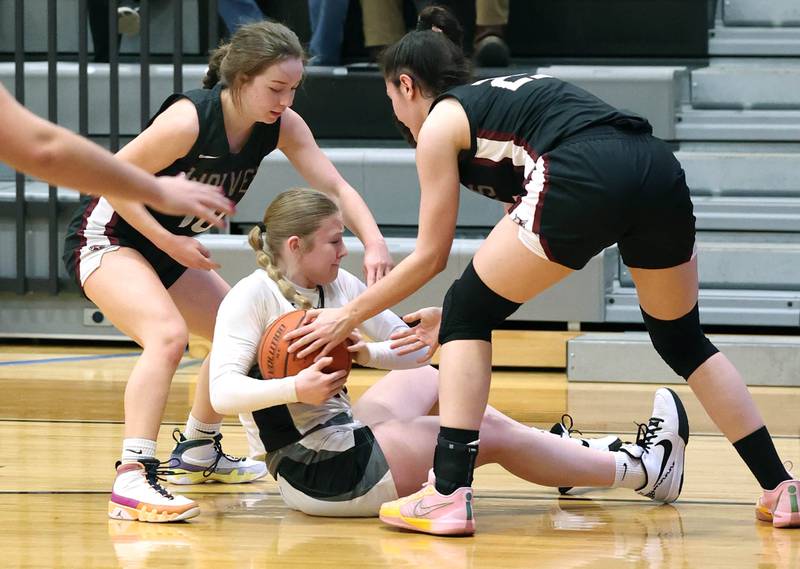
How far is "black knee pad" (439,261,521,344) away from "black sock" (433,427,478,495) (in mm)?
201

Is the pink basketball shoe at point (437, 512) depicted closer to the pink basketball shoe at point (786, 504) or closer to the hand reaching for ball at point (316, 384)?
the hand reaching for ball at point (316, 384)

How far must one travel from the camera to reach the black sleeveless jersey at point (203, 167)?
3057mm

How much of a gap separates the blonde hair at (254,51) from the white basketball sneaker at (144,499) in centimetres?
90

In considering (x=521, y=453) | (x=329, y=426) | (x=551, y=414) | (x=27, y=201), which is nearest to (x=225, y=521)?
(x=329, y=426)

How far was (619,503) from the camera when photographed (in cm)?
306

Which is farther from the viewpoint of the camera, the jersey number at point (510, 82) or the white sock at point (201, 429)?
the white sock at point (201, 429)

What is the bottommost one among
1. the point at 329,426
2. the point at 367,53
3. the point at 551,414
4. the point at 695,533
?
the point at 551,414

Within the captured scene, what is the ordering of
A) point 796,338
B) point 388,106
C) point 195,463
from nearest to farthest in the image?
point 195,463 < point 796,338 < point 388,106

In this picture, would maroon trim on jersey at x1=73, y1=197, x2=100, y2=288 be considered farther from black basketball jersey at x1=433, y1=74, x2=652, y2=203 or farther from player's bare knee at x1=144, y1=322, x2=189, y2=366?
black basketball jersey at x1=433, y1=74, x2=652, y2=203

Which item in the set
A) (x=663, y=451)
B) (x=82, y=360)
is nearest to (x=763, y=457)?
(x=663, y=451)

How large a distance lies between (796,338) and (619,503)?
2.17m

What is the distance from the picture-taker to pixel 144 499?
9.30 feet

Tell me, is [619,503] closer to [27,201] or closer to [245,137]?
[245,137]

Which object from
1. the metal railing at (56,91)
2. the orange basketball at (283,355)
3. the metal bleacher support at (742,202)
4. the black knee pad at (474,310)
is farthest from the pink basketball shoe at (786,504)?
the metal railing at (56,91)
